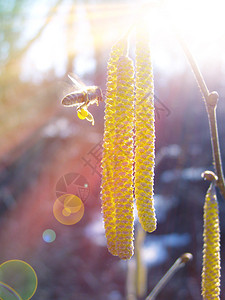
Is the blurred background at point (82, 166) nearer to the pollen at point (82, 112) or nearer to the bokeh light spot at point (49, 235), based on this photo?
the bokeh light spot at point (49, 235)

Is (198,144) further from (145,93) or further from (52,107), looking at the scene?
(145,93)

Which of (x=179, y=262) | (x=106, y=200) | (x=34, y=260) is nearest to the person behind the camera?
(x=106, y=200)

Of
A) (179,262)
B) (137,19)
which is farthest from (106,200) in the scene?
(179,262)

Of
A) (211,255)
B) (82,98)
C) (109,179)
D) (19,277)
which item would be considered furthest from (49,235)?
(109,179)

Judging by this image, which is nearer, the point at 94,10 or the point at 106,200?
the point at 106,200

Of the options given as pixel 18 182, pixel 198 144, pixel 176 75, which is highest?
pixel 176 75

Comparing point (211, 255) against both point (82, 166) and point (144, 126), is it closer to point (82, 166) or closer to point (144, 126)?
point (144, 126)

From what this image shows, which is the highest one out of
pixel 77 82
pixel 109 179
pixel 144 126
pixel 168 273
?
pixel 77 82

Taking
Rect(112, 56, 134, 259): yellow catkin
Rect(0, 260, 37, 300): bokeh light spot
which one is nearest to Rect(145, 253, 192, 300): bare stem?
Rect(112, 56, 134, 259): yellow catkin
